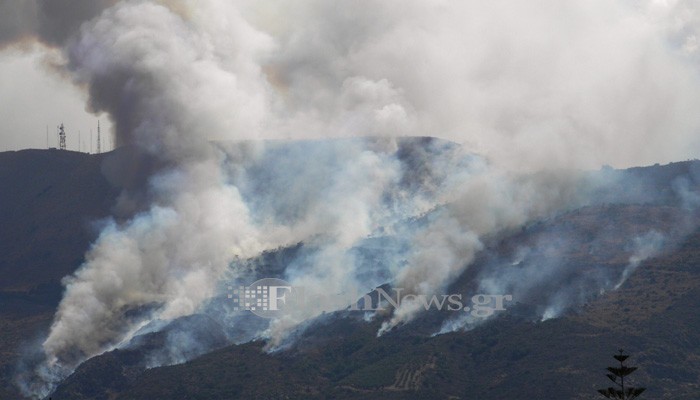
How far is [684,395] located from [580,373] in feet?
39.4

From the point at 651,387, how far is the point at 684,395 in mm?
4137

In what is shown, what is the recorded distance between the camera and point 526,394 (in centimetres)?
19788

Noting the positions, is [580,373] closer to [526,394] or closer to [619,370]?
[526,394]

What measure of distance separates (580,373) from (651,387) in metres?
8.10

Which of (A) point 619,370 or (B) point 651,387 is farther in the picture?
(B) point 651,387

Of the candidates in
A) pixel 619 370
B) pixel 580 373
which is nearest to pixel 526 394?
pixel 580 373

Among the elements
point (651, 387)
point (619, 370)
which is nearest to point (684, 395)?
point (651, 387)

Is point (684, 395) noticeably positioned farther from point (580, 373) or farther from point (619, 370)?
point (619, 370)

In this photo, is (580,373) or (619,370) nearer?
(619,370)

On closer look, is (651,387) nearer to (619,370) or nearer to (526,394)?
(526,394)

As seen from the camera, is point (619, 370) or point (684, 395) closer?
point (619, 370)

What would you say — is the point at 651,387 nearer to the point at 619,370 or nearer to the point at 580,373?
the point at 580,373

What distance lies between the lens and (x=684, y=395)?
195 m

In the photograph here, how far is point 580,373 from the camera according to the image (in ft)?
653
